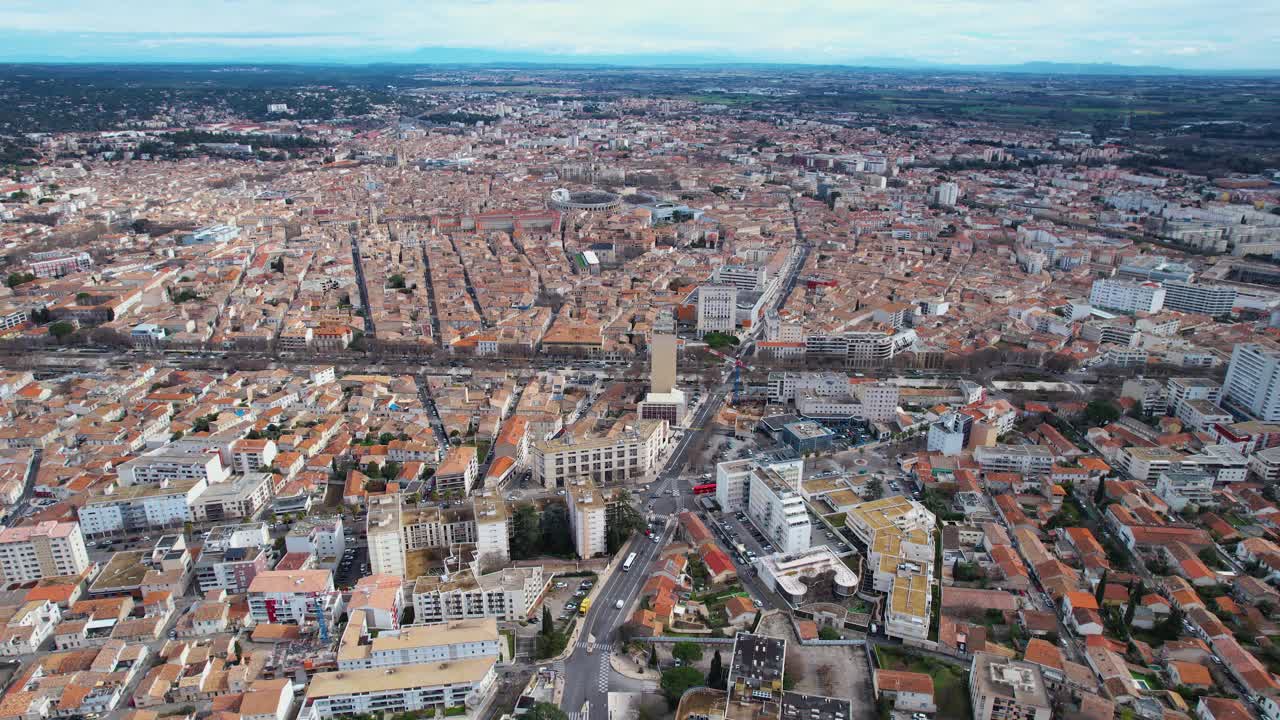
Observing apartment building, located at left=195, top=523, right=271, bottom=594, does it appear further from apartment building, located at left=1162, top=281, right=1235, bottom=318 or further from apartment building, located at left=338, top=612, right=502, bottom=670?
apartment building, located at left=1162, top=281, right=1235, bottom=318

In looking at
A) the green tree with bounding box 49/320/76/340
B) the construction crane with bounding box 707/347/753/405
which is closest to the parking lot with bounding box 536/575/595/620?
the construction crane with bounding box 707/347/753/405

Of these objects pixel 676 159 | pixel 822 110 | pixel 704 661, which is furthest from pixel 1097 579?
pixel 822 110

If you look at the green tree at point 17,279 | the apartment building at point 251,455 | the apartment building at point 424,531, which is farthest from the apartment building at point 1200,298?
the green tree at point 17,279

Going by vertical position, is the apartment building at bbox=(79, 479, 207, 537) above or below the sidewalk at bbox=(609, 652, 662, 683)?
above

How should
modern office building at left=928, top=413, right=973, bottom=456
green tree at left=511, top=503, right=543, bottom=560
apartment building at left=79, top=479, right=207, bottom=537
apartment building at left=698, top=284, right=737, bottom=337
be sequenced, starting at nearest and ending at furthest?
green tree at left=511, top=503, right=543, bottom=560 < apartment building at left=79, top=479, right=207, bottom=537 < modern office building at left=928, top=413, right=973, bottom=456 < apartment building at left=698, top=284, right=737, bottom=337

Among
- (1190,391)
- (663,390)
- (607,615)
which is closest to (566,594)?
(607,615)

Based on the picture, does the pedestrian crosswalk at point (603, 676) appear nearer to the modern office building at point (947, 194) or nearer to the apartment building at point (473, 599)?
the apartment building at point (473, 599)
